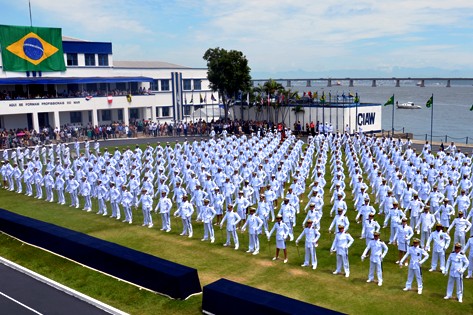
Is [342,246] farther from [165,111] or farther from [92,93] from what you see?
[165,111]

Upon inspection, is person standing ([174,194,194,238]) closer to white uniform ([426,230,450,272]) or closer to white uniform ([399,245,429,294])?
white uniform ([399,245,429,294])

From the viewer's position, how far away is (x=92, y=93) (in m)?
54.3

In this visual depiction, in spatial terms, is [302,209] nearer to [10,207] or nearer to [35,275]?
[35,275]

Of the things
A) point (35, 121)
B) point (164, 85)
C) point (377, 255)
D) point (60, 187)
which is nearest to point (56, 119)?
point (35, 121)

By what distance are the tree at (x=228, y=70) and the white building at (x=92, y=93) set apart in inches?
99.8

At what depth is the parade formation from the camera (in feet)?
48.1

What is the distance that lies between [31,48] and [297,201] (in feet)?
136

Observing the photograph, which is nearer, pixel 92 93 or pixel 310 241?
pixel 310 241

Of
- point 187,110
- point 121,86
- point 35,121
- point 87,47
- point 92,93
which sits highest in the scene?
point 87,47

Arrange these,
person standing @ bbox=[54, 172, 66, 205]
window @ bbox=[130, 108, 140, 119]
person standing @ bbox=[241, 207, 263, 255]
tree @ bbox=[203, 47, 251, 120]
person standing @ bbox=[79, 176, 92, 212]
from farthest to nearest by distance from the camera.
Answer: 1. window @ bbox=[130, 108, 140, 119]
2. tree @ bbox=[203, 47, 251, 120]
3. person standing @ bbox=[54, 172, 66, 205]
4. person standing @ bbox=[79, 176, 92, 212]
5. person standing @ bbox=[241, 207, 263, 255]

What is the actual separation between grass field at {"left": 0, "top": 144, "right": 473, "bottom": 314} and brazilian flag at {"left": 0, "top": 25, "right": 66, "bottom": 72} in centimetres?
3458

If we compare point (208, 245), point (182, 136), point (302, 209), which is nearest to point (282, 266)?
point (208, 245)

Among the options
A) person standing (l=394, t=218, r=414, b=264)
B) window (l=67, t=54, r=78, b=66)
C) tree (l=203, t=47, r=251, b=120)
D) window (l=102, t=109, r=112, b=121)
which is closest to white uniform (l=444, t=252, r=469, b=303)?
person standing (l=394, t=218, r=414, b=264)

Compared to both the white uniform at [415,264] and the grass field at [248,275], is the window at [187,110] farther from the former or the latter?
the white uniform at [415,264]
